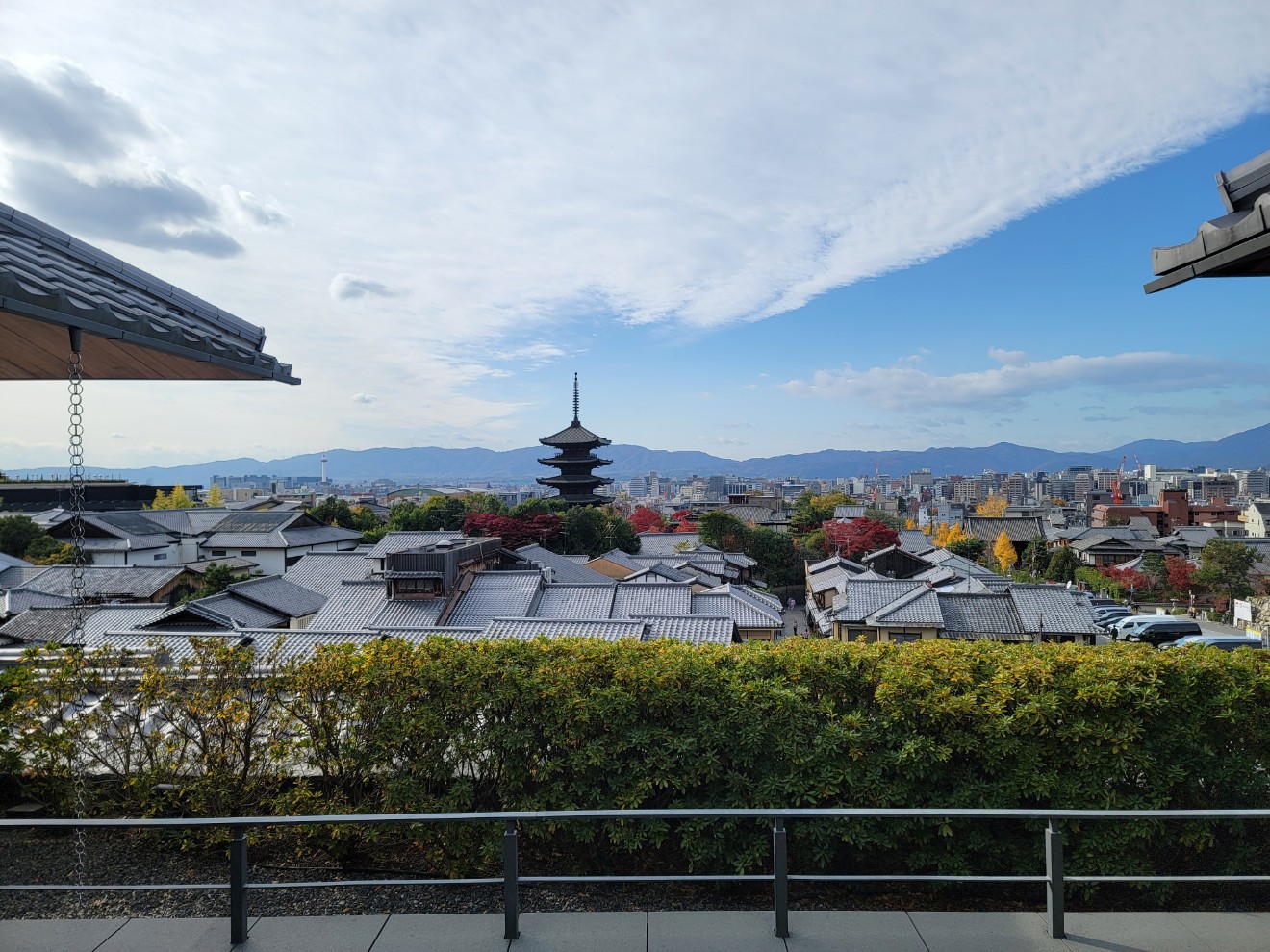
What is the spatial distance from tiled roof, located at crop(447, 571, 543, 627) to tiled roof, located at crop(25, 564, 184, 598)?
12.0 m

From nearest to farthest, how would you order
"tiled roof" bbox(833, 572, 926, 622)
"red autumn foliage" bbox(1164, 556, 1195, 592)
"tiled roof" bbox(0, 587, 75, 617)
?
"tiled roof" bbox(0, 587, 75, 617)
"tiled roof" bbox(833, 572, 926, 622)
"red autumn foliage" bbox(1164, 556, 1195, 592)

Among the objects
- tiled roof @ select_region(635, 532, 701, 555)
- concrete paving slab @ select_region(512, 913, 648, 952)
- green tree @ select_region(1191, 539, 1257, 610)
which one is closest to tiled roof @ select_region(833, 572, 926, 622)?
concrete paving slab @ select_region(512, 913, 648, 952)

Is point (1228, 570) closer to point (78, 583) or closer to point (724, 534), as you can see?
point (724, 534)

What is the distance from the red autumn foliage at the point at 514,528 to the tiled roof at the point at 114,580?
39.0 feet

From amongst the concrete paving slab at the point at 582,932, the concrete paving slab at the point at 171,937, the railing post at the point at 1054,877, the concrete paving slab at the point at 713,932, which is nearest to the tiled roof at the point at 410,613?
the concrete paving slab at the point at 171,937

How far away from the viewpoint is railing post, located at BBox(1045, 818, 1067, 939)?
3.18 m

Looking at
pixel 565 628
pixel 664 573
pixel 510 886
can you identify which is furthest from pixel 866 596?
pixel 510 886

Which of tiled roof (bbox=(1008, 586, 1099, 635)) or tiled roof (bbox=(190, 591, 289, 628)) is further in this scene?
tiled roof (bbox=(1008, 586, 1099, 635))

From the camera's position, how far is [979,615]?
57.6ft

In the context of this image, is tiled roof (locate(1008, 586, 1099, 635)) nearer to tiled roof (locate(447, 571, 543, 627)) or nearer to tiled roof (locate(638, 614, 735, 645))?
tiled roof (locate(638, 614, 735, 645))

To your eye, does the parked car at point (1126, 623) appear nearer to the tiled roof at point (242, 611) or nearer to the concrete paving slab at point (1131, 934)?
the concrete paving slab at point (1131, 934)

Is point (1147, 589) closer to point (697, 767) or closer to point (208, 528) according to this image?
point (697, 767)

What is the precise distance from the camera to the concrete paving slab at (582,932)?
3201 mm

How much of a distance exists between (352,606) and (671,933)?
1680 cm
